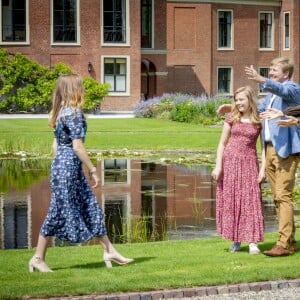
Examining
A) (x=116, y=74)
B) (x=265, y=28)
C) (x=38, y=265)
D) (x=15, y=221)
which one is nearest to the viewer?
(x=38, y=265)

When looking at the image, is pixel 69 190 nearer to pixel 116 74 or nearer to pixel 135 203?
pixel 135 203

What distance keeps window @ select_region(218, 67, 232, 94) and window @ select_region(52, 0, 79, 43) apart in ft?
42.5

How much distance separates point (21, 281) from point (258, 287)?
2099 mm

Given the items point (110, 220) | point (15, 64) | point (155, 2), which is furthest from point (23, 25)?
point (110, 220)

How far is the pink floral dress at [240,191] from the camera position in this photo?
10.4 m

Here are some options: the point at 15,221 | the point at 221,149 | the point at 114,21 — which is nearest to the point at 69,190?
the point at 221,149

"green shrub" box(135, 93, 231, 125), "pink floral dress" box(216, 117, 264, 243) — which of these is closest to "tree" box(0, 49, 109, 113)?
"green shrub" box(135, 93, 231, 125)

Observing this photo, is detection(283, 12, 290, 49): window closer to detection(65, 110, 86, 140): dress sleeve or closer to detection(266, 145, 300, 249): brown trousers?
detection(266, 145, 300, 249): brown trousers

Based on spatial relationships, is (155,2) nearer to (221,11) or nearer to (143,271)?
(221,11)

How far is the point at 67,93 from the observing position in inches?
373

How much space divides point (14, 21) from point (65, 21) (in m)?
2.54

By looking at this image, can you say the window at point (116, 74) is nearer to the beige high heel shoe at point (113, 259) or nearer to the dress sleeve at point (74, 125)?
the beige high heel shoe at point (113, 259)

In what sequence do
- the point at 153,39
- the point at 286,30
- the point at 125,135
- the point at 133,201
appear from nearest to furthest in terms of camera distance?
the point at 133,201
the point at 125,135
the point at 153,39
the point at 286,30

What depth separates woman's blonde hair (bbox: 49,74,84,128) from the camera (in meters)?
9.45
